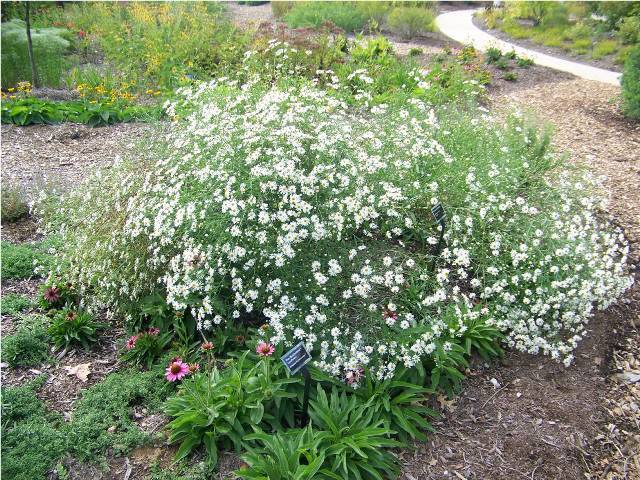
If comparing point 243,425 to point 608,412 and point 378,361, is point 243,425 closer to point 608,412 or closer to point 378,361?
point 378,361

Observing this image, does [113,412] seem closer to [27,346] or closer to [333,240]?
[27,346]

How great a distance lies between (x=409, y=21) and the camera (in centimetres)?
1239

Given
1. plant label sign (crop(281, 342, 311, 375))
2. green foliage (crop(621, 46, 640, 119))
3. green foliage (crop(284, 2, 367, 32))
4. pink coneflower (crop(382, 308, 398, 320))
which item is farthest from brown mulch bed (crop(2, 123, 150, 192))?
green foliage (crop(284, 2, 367, 32))

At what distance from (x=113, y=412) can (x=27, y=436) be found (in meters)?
0.42

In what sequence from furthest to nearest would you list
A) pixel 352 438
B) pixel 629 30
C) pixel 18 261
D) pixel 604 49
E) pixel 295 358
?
pixel 604 49 → pixel 629 30 → pixel 18 261 → pixel 352 438 → pixel 295 358

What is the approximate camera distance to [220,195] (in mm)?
3258

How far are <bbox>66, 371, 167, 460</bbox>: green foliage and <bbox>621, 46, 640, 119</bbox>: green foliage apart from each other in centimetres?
677

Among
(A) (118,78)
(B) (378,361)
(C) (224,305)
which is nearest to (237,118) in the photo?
(C) (224,305)

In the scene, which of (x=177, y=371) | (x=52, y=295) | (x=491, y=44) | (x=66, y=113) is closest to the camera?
(x=177, y=371)

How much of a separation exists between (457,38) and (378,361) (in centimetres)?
1146

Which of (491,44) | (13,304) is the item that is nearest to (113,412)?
(13,304)

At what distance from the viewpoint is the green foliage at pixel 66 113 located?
6848mm

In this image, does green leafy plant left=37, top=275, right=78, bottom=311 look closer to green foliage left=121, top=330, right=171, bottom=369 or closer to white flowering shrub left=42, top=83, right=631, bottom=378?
white flowering shrub left=42, top=83, right=631, bottom=378

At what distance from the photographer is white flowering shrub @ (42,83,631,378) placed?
10.1 ft
